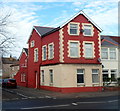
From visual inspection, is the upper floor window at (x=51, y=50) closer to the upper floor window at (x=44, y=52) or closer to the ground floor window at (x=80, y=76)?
the upper floor window at (x=44, y=52)

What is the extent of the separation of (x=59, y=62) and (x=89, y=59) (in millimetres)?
3976

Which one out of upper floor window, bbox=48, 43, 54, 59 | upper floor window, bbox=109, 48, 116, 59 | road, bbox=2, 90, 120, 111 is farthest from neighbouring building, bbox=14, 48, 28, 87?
road, bbox=2, 90, 120, 111

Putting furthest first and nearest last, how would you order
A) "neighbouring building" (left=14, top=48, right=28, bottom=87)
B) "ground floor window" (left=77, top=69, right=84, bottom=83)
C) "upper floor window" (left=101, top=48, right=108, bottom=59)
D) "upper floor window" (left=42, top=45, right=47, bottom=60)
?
"neighbouring building" (left=14, top=48, right=28, bottom=87)
"upper floor window" (left=101, top=48, right=108, bottom=59)
"upper floor window" (left=42, top=45, right=47, bottom=60)
"ground floor window" (left=77, top=69, right=84, bottom=83)

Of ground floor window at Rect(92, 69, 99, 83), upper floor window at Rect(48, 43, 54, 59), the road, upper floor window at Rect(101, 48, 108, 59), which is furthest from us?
upper floor window at Rect(101, 48, 108, 59)

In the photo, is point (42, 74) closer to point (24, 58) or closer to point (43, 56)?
point (43, 56)

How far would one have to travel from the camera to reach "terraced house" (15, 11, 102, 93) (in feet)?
80.3

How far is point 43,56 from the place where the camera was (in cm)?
2948

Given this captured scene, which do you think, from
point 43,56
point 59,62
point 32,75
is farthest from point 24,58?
point 59,62

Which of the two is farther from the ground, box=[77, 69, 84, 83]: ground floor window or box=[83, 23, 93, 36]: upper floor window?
box=[83, 23, 93, 36]: upper floor window

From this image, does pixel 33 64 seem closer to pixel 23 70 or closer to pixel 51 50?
pixel 23 70

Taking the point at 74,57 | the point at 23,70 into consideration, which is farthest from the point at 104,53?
the point at 23,70

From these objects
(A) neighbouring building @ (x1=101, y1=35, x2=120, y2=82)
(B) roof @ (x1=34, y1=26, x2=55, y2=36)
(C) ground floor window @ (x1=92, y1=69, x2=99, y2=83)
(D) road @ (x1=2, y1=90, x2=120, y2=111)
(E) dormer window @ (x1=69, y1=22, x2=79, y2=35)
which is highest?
(B) roof @ (x1=34, y1=26, x2=55, y2=36)

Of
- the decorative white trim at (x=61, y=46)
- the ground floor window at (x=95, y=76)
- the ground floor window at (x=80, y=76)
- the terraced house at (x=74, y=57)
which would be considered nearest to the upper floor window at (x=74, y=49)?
the terraced house at (x=74, y=57)

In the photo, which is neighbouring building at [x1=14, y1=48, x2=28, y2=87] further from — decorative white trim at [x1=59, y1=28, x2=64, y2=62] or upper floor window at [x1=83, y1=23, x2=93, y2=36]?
upper floor window at [x1=83, y1=23, x2=93, y2=36]
